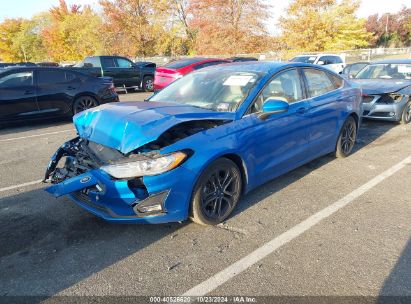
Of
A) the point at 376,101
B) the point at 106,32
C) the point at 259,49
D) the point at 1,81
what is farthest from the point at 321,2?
the point at 1,81

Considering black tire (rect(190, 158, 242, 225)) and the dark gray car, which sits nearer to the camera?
black tire (rect(190, 158, 242, 225))

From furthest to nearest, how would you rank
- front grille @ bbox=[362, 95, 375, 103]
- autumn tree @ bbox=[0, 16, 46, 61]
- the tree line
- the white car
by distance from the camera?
1. autumn tree @ bbox=[0, 16, 46, 61]
2. the tree line
3. the white car
4. front grille @ bbox=[362, 95, 375, 103]

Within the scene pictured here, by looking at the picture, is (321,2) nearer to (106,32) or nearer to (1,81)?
(106,32)

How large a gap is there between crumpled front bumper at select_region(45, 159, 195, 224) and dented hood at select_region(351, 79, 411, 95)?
19.7 feet

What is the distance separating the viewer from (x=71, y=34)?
44344 millimetres

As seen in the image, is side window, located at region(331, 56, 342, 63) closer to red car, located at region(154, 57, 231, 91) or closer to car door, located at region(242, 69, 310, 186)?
red car, located at region(154, 57, 231, 91)

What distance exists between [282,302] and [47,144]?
5966 millimetres

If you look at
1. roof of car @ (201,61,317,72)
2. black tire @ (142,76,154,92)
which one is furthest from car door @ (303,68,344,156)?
black tire @ (142,76,154,92)

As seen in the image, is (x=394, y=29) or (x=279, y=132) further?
(x=394, y=29)

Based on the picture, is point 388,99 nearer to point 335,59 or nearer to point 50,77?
Answer: point 50,77

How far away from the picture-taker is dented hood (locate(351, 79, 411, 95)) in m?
7.90

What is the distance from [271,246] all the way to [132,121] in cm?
175

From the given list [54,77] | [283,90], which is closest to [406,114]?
[283,90]

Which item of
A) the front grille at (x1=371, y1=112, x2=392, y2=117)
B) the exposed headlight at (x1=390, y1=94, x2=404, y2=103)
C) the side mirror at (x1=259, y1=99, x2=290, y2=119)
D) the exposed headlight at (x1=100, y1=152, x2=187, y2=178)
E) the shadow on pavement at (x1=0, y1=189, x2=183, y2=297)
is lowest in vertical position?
the shadow on pavement at (x1=0, y1=189, x2=183, y2=297)
